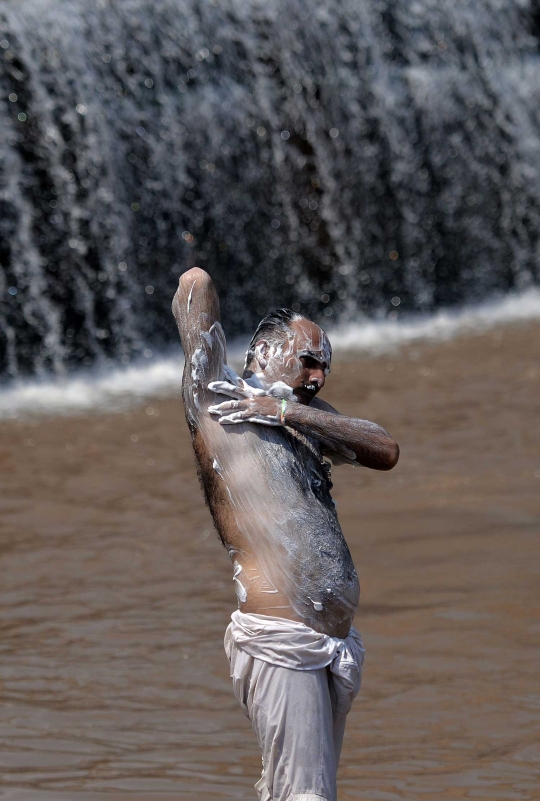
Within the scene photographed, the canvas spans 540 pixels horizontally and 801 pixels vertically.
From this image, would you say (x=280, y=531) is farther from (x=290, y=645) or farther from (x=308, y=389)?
(x=308, y=389)

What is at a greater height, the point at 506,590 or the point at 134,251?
the point at 134,251

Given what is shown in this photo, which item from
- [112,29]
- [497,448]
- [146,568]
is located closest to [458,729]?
[146,568]

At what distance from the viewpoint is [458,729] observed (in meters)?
4.30

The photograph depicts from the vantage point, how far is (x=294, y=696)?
280 cm

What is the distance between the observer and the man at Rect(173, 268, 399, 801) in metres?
2.81

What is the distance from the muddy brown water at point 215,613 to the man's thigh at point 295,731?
3.63ft

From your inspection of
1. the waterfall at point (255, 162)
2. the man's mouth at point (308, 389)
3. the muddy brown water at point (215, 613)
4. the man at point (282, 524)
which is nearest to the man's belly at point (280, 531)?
the man at point (282, 524)

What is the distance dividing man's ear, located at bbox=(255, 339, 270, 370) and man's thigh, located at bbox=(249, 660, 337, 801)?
2.52 feet

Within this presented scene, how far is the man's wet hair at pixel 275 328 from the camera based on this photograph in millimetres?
3107

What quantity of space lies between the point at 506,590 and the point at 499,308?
841 centimetres

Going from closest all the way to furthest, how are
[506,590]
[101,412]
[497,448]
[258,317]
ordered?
[506,590] < [497,448] < [101,412] < [258,317]

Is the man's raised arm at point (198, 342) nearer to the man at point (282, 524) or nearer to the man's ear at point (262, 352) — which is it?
the man at point (282, 524)

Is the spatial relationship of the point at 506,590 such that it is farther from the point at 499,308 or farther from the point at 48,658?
the point at 499,308

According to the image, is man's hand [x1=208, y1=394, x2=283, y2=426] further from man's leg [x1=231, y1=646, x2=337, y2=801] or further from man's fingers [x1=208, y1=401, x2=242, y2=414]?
man's leg [x1=231, y1=646, x2=337, y2=801]
